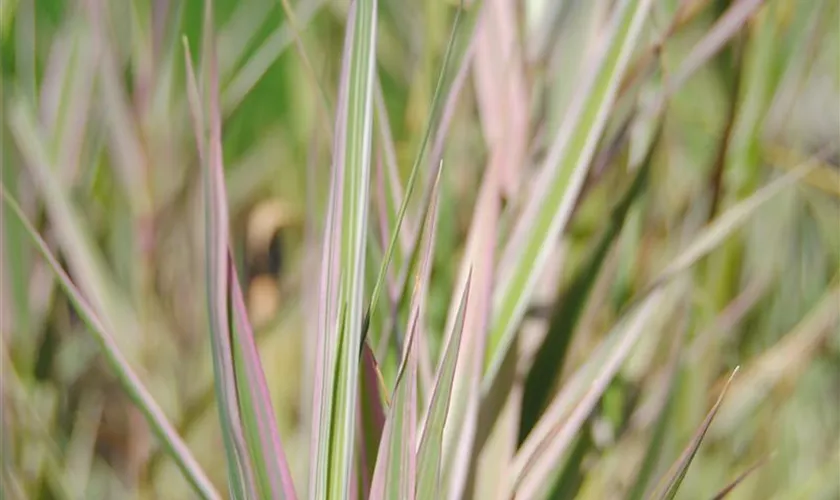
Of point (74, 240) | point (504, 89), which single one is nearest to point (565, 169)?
point (504, 89)

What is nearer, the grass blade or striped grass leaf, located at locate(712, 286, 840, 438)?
the grass blade

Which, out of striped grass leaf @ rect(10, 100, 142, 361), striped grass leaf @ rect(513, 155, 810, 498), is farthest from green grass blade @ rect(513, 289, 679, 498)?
striped grass leaf @ rect(10, 100, 142, 361)

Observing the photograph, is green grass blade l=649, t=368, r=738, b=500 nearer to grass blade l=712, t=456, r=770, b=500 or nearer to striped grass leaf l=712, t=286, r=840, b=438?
grass blade l=712, t=456, r=770, b=500

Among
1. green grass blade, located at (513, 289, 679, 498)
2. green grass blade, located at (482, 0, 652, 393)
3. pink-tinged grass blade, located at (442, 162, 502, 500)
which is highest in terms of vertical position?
green grass blade, located at (482, 0, 652, 393)

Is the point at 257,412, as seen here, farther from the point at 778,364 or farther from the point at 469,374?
the point at 778,364

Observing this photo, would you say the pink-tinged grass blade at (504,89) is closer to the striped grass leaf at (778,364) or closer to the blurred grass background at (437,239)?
the blurred grass background at (437,239)

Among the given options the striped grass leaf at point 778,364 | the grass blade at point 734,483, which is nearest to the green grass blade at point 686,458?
the grass blade at point 734,483
